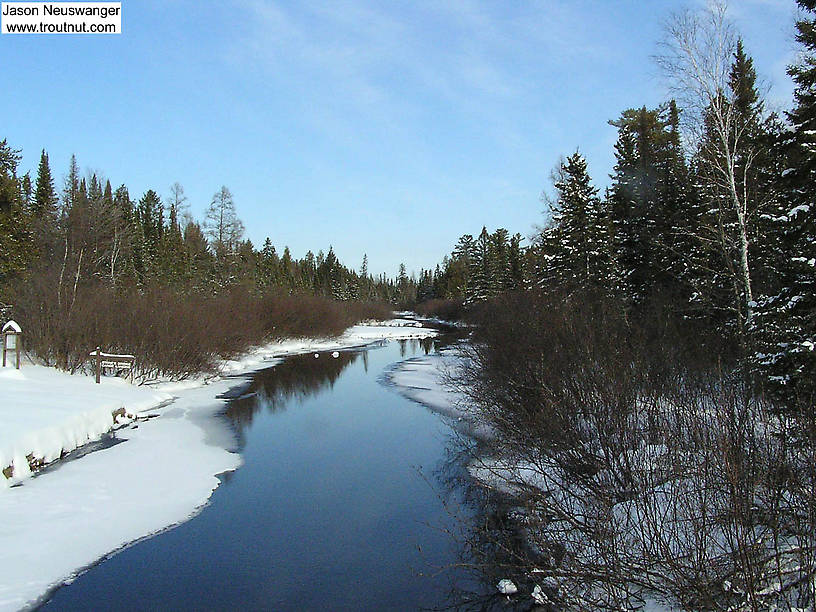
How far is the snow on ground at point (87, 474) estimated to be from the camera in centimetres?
802

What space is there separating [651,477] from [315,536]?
5489 mm

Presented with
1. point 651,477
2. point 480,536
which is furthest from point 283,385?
point 651,477

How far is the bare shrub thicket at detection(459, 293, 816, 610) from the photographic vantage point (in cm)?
421

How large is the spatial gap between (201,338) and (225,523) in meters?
18.3

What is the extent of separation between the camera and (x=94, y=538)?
341 inches

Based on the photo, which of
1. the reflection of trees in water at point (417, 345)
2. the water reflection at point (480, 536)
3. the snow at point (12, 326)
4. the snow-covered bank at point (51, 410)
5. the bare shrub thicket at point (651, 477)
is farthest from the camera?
the reflection of trees in water at point (417, 345)

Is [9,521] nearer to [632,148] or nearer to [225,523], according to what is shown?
[225,523]

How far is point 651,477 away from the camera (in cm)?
547

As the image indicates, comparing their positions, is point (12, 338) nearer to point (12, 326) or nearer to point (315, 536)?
point (12, 326)

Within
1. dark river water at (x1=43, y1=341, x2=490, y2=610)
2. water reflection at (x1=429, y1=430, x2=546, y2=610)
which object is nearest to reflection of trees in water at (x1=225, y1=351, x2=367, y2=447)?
dark river water at (x1=43, y1=341, x2=490, y2=610)

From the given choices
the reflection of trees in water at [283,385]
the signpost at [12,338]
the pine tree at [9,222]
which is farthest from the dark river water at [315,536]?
the pine tree at [9,222]

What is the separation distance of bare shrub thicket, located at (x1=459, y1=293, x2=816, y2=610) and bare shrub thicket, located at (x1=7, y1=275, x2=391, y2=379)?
660 inches

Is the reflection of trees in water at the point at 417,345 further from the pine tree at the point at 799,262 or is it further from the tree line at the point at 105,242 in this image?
the pine tree at the point at 799,262

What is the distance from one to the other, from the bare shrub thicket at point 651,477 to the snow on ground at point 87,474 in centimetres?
586
